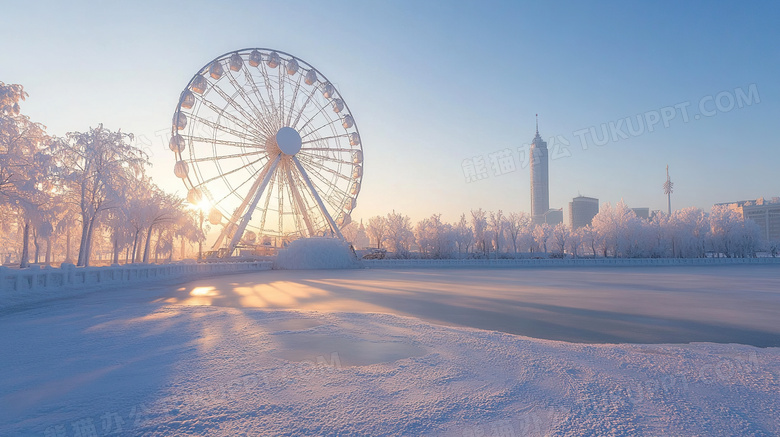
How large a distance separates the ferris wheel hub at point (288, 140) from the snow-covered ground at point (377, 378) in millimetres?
31353

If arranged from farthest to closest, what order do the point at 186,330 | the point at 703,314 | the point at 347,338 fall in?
the point at 703,314
the point at 186,330
the point at 347,338

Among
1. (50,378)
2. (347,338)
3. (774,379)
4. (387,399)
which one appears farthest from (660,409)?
(50,378)

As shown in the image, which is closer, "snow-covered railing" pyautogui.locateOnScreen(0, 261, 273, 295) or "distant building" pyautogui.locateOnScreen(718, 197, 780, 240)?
"snow-covered railing" pyautogui.locateOnScreen(0, 261, 273, 295)

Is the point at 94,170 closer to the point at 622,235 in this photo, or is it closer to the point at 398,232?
the point at 398,232

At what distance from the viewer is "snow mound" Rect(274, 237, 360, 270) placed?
3938cm

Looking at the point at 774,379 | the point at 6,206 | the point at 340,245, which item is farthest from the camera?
the point at 340,245

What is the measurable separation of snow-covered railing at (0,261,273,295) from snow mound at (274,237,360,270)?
1164 cm

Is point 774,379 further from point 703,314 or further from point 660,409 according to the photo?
point 703,314

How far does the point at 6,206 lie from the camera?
23.1 meters

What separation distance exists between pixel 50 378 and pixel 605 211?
87.3m

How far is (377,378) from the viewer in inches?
178

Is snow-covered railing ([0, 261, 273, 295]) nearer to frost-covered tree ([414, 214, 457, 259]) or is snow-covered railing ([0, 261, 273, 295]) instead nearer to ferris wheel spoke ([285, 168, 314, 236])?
ferris wheel spoke ([285, 168, 314, 236])

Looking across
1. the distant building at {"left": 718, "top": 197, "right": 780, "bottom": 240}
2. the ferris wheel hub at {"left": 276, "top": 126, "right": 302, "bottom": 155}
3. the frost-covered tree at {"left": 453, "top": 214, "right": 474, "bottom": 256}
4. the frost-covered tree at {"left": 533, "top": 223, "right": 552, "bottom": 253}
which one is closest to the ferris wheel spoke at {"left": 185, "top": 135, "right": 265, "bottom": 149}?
the ferris wheel hub at {"left": 276, "top": 126, "right": 302, "bottom": 155}

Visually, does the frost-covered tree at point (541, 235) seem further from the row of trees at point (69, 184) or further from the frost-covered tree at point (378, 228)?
the row of trees at point (69, 184)
